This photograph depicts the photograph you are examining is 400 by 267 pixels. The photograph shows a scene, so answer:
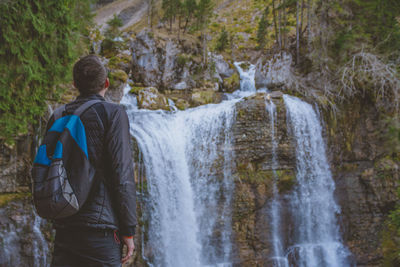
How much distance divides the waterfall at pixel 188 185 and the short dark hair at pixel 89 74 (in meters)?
4.85

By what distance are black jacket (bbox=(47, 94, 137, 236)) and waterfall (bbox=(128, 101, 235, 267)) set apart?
4850 millimetres

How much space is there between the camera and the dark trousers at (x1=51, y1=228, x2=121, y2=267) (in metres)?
1.50

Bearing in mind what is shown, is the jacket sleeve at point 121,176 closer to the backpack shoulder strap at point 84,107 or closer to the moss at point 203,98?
the backpack shoulder strap at point 84,107

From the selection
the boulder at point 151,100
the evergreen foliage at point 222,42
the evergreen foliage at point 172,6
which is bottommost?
the boulder at point 151,100

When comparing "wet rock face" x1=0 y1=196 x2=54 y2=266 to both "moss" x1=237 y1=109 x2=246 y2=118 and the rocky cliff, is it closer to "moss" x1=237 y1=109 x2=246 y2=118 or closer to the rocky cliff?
the rocky cliff

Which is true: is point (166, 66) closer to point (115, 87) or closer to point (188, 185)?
point (115, 87)

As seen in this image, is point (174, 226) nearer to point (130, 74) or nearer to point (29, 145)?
point (29, 145)

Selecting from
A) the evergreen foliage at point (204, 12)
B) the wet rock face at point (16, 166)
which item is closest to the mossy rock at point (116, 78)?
the wet rock face at point (16, 166)

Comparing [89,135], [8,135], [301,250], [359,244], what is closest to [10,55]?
[8,135]

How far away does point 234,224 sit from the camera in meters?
6.98

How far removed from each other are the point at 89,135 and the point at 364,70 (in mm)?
8905

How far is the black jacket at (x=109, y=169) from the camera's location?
5.12 ft

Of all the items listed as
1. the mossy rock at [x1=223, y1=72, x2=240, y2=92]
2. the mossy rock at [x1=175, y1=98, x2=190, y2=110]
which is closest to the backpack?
the mossy rock at [x1=175, y1=98, x2=190, y2=110]

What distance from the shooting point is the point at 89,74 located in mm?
1696
